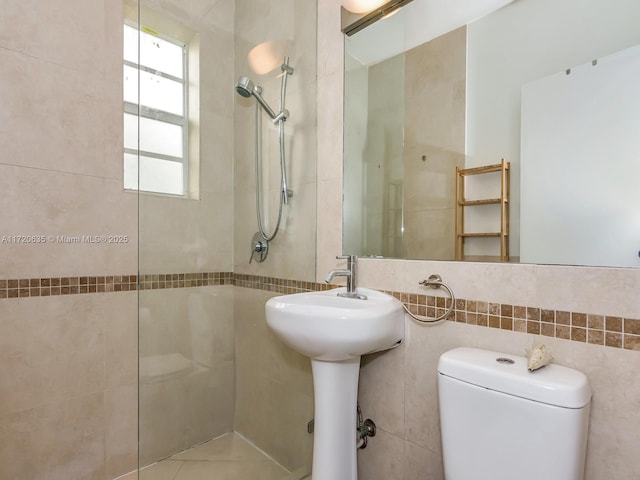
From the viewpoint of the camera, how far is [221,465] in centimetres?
146

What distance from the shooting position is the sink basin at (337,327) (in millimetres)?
992

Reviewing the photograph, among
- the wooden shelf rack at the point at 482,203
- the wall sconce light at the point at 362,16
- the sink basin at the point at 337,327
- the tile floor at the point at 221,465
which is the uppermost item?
the wall sconce light at the point at 362,16

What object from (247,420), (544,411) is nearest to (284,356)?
(247,420)

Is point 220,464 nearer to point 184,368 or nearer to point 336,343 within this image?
point 184,368

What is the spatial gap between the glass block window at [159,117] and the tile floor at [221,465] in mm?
1102

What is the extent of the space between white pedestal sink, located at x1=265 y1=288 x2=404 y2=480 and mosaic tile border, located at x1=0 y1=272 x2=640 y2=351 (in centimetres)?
16

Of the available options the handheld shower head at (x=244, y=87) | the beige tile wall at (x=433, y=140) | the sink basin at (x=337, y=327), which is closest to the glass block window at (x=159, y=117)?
the handheld shower head at (x=244, y=87)

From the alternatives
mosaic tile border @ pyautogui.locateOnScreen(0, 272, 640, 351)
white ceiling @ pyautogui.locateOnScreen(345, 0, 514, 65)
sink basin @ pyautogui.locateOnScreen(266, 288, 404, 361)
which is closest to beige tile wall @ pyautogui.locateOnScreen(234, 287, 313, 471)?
mosaic tile border @ pyautogui.locateOnScreen(0, 272, 640, 351)

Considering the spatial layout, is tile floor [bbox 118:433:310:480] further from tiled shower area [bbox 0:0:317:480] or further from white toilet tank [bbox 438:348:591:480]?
white toilet tank [bbox 438:348:591:480]

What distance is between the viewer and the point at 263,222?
158 centimetres

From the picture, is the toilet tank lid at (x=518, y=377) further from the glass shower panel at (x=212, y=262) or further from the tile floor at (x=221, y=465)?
the tile floor at (x=221, y=465)

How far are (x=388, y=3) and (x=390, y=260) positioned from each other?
3.30 ft

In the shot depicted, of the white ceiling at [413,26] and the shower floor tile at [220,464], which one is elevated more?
the white ceiling at [413,26]

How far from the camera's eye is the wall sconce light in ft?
4.38
